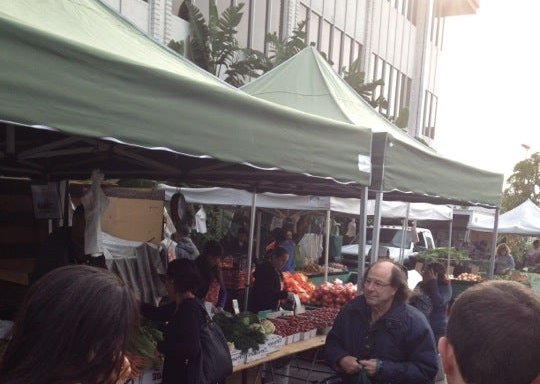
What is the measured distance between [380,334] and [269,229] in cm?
1232

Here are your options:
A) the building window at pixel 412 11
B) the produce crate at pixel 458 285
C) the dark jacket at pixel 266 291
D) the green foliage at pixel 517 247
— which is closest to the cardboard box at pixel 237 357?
the dark jacket at pixel 266 291

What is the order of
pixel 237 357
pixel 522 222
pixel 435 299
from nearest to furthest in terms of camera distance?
pixel 237 357 < pixel 435 299 < pixel 522 222

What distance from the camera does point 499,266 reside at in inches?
595

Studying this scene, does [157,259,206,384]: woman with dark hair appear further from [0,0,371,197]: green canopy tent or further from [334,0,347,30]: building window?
[334,0,347,30]: building window

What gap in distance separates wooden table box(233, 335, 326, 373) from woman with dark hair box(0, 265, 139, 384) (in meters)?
3.15

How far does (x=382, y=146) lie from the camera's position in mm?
4012

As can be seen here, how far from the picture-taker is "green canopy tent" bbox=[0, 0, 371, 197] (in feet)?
6.64

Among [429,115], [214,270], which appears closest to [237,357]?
[214,270]

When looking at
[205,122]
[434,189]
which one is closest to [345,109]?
[434,189]

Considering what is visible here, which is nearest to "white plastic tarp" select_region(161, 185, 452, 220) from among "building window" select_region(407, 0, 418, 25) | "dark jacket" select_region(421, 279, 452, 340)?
"dark jacket" select_region(421, 279, 452, 340)

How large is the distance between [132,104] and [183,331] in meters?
1.76

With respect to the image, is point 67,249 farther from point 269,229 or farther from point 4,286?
point 269,229

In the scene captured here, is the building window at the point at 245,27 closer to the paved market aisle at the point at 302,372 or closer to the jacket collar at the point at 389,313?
the paved market aisle at the point at 302,372

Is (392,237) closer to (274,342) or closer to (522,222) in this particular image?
(522,222)
